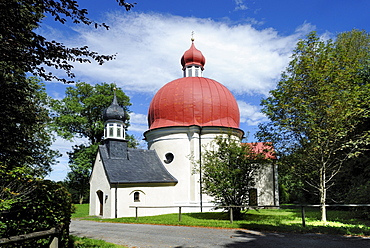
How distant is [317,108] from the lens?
13219 mm

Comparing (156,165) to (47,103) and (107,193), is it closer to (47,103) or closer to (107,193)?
(107,193)

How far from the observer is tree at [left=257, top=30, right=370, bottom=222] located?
1297 cm

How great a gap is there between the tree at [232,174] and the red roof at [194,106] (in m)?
7.83

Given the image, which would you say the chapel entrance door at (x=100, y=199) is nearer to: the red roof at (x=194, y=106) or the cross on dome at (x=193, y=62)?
the red roof at (x=194, y=106)

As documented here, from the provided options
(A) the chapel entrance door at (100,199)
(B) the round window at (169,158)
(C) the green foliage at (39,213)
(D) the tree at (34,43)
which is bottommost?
(A) the chapel entrance door at (100,199)

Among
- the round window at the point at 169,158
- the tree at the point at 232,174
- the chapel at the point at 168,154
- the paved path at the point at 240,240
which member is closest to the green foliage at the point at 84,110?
the chapel at the point at 168,154

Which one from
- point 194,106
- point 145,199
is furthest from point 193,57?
point 145,199

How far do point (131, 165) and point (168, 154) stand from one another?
3.24 m

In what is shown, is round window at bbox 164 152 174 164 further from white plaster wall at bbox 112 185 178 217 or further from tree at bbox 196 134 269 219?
tree at bbox 196 134 269 219

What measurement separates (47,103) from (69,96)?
10.5 meters

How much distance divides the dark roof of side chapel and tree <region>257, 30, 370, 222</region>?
915 cm

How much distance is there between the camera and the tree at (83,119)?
28.1 metres

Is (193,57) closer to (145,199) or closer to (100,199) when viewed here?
(145,199)

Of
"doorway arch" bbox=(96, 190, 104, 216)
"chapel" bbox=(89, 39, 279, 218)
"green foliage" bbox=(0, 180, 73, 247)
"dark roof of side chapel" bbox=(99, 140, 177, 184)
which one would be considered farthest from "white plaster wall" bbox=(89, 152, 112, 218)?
"green foliage" bbox=(0, 180, 73, 247)
